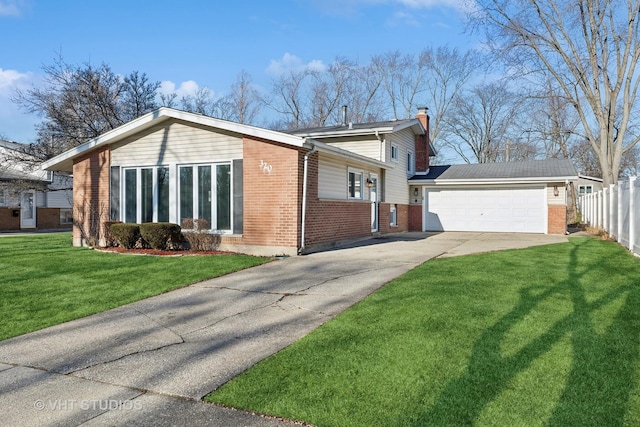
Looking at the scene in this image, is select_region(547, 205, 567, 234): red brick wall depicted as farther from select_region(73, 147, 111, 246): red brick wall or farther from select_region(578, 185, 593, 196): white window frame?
select_region(578, 185, 593, 196): white window frame

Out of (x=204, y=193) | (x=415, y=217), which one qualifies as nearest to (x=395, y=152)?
(x=415, y=217)

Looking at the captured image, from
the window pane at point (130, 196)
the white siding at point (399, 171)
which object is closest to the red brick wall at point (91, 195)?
the window pane at point (130, 196)

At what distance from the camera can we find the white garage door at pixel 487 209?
1873 cm

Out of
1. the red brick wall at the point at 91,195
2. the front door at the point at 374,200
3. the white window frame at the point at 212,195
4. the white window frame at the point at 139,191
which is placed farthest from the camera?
the front door at the point at 374,200

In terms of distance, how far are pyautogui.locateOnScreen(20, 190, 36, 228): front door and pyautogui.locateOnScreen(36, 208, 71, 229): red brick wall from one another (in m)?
0.27

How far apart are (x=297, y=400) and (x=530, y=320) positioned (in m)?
2.97

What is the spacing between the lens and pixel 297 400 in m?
3.21

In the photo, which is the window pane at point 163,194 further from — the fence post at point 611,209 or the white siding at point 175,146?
the fence post at point 611,209

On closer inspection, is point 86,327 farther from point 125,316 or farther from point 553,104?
point 553,104

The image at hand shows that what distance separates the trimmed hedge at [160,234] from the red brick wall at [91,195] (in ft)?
9.04

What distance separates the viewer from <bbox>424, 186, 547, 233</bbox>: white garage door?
1873cm

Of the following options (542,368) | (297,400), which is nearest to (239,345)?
(297,400)

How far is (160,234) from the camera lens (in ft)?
37.6

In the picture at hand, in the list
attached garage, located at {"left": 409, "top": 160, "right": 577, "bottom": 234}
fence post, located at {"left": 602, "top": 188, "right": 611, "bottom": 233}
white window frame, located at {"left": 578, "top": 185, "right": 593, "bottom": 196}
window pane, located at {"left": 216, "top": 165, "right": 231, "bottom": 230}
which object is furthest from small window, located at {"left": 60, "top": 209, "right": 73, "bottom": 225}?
white window frame, located at {"left": 578, "top": 185, "right": 593, "bottom": 196}
